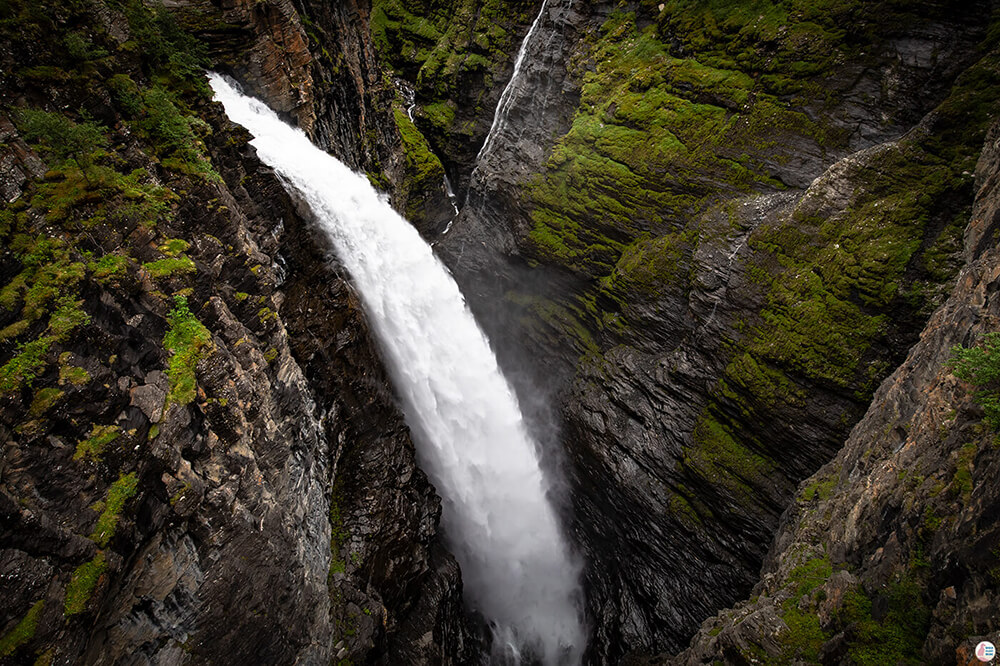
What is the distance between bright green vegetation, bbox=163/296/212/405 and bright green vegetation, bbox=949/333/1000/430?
9720 mm

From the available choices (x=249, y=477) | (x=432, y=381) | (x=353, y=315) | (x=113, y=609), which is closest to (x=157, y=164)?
(x=353, y=315)

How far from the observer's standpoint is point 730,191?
40.9 feet

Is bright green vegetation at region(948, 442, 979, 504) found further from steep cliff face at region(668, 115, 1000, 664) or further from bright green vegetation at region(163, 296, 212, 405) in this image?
bright green vegetation at region(163, 296, 212, 405)

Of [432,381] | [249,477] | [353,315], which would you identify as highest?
[353,315]

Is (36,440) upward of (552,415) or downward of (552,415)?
upward

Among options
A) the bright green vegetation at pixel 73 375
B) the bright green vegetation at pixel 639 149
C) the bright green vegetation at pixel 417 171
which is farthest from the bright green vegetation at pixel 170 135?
the bright green vegetation at pixel 417 171

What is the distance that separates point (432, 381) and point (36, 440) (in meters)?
8.70

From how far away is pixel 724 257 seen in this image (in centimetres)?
1185

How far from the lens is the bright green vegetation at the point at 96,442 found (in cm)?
464

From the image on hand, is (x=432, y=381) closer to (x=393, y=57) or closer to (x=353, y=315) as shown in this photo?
(x=353, y=315)

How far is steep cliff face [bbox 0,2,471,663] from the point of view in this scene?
446cm

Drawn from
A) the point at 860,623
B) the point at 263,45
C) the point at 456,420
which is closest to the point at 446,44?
the point at 263,45

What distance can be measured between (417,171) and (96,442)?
1954cm

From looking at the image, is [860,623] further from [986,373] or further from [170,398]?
[170,398]
